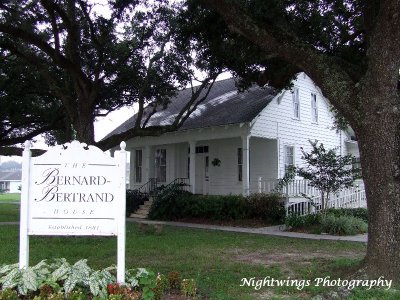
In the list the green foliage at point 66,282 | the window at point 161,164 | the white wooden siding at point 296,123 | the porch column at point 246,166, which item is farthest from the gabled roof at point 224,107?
the green foliage at point 66,282

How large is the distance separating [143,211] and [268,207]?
6.75m

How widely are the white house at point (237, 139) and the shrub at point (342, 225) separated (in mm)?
4933

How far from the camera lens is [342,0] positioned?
12797 millimetres

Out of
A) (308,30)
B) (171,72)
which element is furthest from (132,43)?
(308,30)

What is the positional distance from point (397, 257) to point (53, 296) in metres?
4.84

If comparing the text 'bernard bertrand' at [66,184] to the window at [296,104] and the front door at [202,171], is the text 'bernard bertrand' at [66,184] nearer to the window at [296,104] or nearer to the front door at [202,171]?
the front door at [202,171]

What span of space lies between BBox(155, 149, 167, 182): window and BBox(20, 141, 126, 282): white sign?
19328mm

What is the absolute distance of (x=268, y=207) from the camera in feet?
59.9

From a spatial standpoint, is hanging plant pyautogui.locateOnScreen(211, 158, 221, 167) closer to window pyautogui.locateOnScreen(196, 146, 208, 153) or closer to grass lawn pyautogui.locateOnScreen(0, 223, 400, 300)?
window pyautogui.locateOnScreen(196, 146, 208, 153)

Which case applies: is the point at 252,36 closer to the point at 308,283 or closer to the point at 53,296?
the point at 308,283

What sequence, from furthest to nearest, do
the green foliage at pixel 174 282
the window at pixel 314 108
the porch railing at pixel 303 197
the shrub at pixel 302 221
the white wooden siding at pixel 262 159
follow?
the window at pixel 314 108
the white wooden siding at pixel 262 159
the porch railing at pixel 303 197
the shrub at pixel 302 221
the green foliage at pixel 174 282

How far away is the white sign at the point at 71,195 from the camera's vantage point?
20.2 ft

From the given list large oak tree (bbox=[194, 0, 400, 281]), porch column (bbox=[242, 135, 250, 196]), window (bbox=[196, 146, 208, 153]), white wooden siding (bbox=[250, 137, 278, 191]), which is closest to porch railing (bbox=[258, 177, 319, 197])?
porch column (bbox=[242, 135, 250, 196])

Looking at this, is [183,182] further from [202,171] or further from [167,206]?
Result: [167,206]
